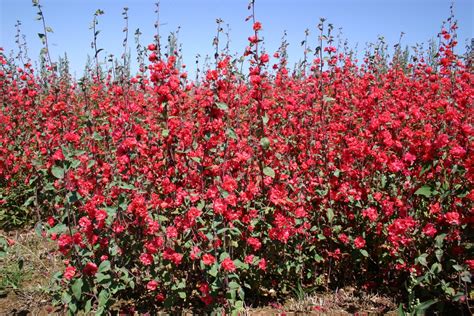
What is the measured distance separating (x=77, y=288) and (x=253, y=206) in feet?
5.24

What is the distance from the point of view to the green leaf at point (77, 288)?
2766 millimetres

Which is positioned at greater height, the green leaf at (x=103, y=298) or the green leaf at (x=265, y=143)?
the green leaf at (x=265, y=143)

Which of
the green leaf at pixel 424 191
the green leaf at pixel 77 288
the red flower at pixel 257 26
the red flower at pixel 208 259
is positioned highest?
the red flower at pixel 257 26

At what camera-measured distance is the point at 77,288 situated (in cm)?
278

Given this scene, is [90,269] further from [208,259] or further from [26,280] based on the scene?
[26,280]

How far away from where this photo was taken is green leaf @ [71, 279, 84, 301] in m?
2.77

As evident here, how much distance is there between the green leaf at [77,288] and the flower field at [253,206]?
0.8 inches

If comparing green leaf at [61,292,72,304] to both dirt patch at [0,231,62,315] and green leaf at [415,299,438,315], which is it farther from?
green leaf at [415,299,438,315]

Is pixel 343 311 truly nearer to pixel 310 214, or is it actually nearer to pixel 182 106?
pixel 310 214

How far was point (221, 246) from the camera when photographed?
9.84 feet

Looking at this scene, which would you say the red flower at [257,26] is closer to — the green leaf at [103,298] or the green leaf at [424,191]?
the green leaf at [424,191]

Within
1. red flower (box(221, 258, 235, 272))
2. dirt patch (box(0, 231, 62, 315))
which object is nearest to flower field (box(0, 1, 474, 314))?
red flower (box(221, 258, 235, 272))

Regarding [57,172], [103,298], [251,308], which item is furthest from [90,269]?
[251,308]

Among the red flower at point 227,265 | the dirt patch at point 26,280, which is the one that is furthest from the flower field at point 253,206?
the dirt patch at point 26,280
